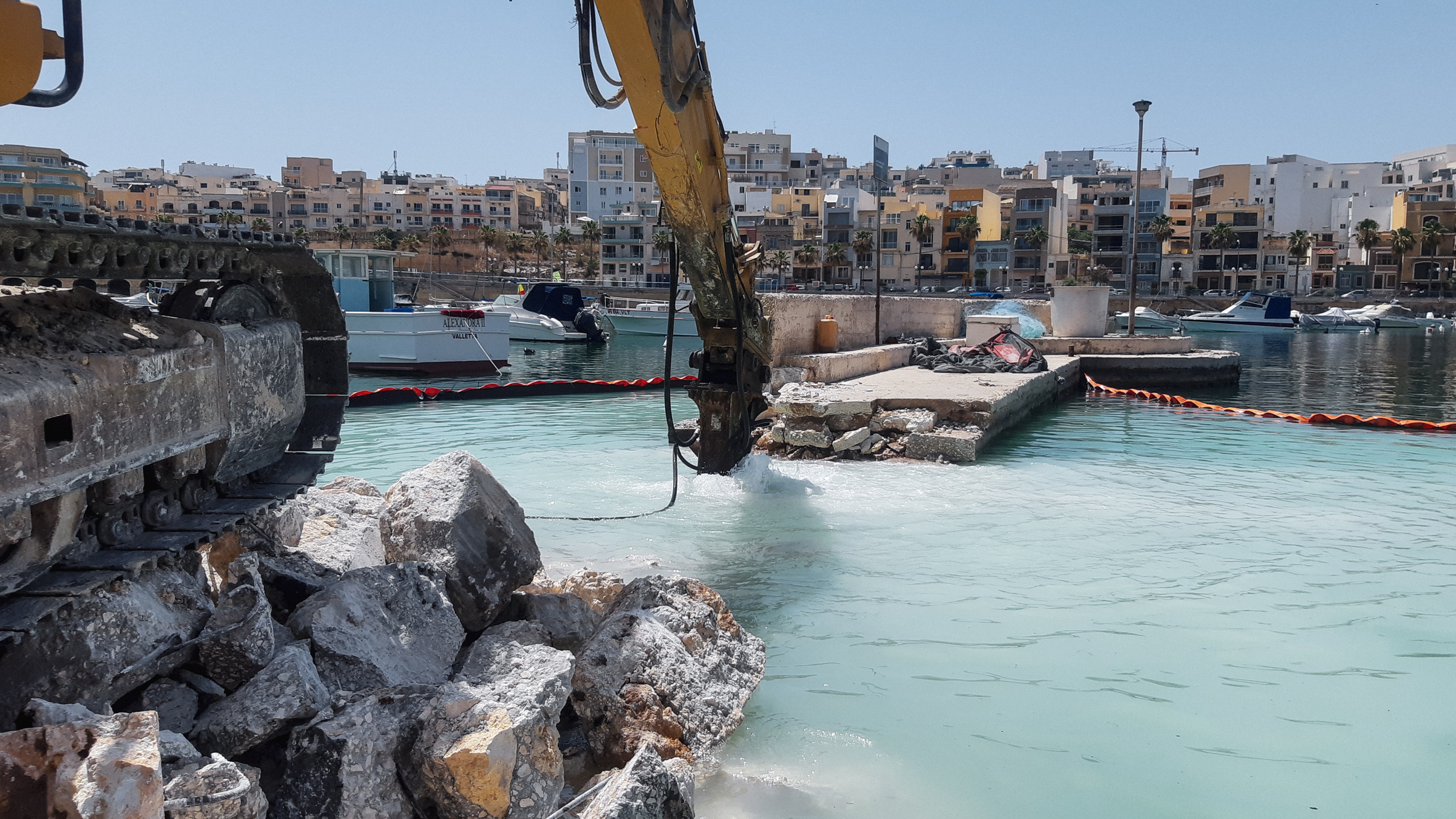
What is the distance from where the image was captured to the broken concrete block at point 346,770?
123 inches

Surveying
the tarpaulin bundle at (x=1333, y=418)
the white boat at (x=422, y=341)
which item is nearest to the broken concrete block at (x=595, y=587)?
the tarpaulin bundle at (x=1333, y=418)

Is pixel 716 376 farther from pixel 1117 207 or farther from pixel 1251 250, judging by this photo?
pixel 1251 250

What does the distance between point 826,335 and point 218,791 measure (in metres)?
13.9

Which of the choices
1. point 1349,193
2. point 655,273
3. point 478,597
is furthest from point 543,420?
point 1349,193

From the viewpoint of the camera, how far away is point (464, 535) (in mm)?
4824

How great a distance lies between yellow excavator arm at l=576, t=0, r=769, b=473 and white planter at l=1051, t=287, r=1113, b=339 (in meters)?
16.1

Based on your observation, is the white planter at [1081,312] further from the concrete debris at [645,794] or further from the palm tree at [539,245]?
the palm tree at [539,245]

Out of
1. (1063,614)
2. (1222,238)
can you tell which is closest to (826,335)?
(1063,614)

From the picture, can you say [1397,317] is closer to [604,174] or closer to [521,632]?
[604,174]

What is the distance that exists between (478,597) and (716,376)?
184 inches

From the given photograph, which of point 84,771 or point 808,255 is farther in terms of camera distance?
point 808,255

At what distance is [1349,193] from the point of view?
83562 millimetres

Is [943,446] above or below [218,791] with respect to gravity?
below

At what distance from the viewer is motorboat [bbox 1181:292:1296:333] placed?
184 ft
